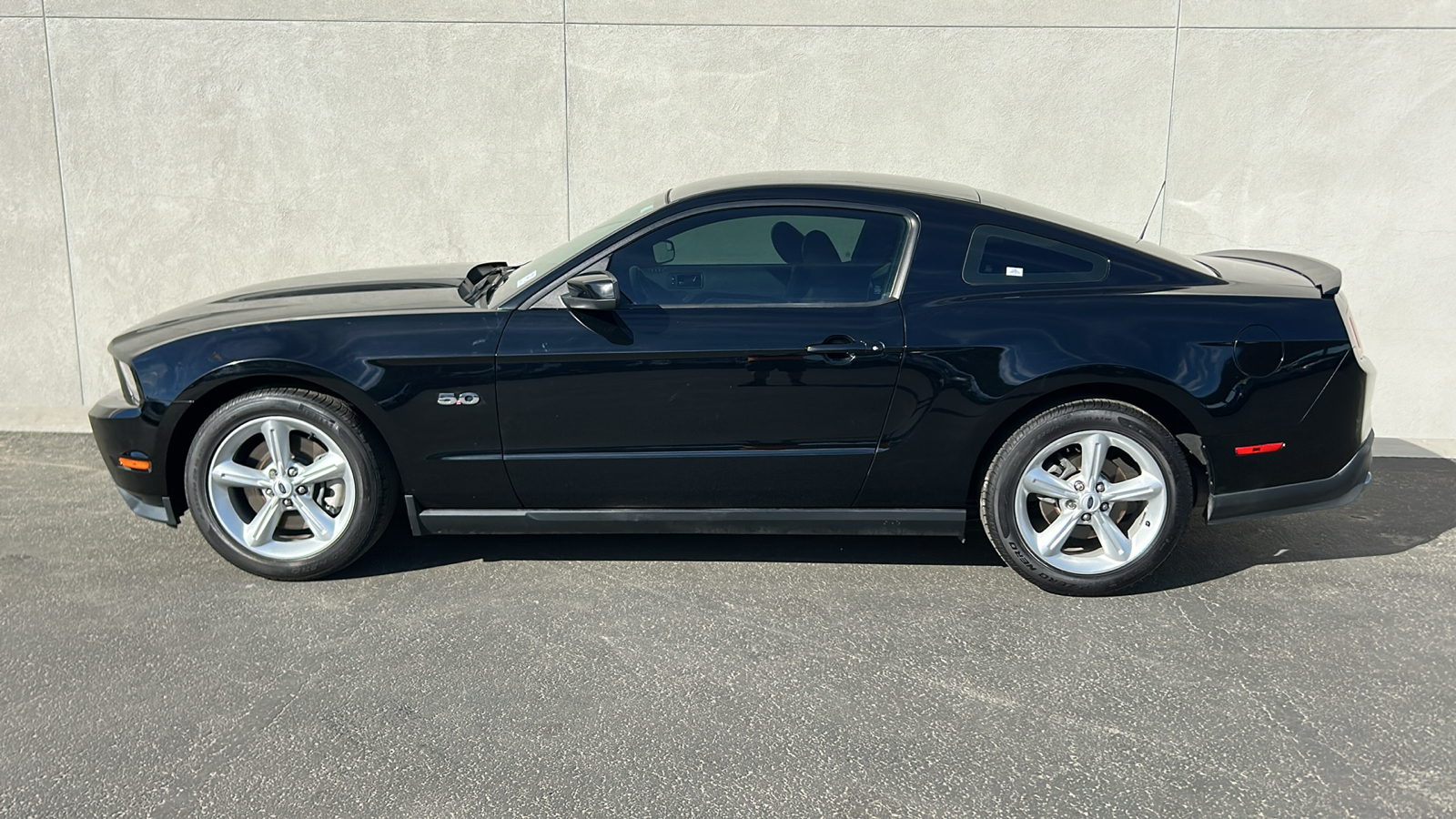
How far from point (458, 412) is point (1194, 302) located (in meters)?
2.75

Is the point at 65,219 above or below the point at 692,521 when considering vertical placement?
above

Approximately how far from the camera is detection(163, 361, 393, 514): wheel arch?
4.05 meters

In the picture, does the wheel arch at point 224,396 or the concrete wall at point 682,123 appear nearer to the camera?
the wheel arch at point 224,396

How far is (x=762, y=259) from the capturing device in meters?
4.09

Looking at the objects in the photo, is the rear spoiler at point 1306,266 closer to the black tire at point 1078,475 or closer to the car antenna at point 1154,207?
the black tire at point 1078,475

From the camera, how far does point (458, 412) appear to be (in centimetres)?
404

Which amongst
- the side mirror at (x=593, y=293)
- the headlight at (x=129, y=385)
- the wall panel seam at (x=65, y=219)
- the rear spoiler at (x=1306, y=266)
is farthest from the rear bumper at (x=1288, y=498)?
the wall panel seam at (x=65, y=219)

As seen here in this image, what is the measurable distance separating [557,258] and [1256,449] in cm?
274

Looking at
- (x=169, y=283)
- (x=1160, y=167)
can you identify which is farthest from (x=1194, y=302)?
(x=169, y=283)

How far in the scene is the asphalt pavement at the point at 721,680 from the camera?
2.85 meters

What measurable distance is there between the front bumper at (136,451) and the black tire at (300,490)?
0.13 meters

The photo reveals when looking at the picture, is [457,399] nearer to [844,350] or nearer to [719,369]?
[719,369]

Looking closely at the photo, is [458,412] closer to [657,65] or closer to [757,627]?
[757,627]

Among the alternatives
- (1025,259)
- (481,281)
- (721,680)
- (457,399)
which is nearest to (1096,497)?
(1025,259)
